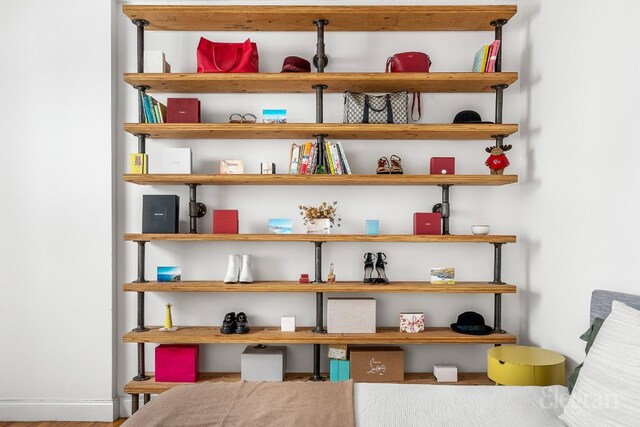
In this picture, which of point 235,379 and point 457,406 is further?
point 235,379

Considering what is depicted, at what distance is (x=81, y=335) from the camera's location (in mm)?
2979

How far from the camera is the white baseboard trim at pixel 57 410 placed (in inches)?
116

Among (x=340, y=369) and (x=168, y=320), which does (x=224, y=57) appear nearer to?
(x=168, y=320)

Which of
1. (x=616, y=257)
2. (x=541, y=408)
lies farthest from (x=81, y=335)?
(x=616, y=257)

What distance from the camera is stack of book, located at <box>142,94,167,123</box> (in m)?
2.84

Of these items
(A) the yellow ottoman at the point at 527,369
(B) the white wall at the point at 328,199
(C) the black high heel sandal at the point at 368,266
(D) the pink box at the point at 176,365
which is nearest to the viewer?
(A) the yellow ottoman at the point at 527,369

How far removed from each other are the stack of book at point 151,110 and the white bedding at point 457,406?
2.07 metres

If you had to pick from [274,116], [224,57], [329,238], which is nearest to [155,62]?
[224,57]

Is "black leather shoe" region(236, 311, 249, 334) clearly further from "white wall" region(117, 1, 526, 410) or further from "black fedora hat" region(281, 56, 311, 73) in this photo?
"black fedora hat" region(281, 56, 311, 73)

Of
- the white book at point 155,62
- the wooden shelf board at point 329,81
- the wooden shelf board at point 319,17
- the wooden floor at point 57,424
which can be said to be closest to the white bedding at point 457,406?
the wooden shelf board at point 329,81

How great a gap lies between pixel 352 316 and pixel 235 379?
0.84 m

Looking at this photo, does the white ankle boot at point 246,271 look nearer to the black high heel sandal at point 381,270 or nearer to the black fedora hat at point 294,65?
the black high heel sandal at point 381,270

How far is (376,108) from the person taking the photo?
2.82 metres

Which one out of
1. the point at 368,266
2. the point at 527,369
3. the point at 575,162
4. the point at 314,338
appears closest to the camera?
the point at 527,369
